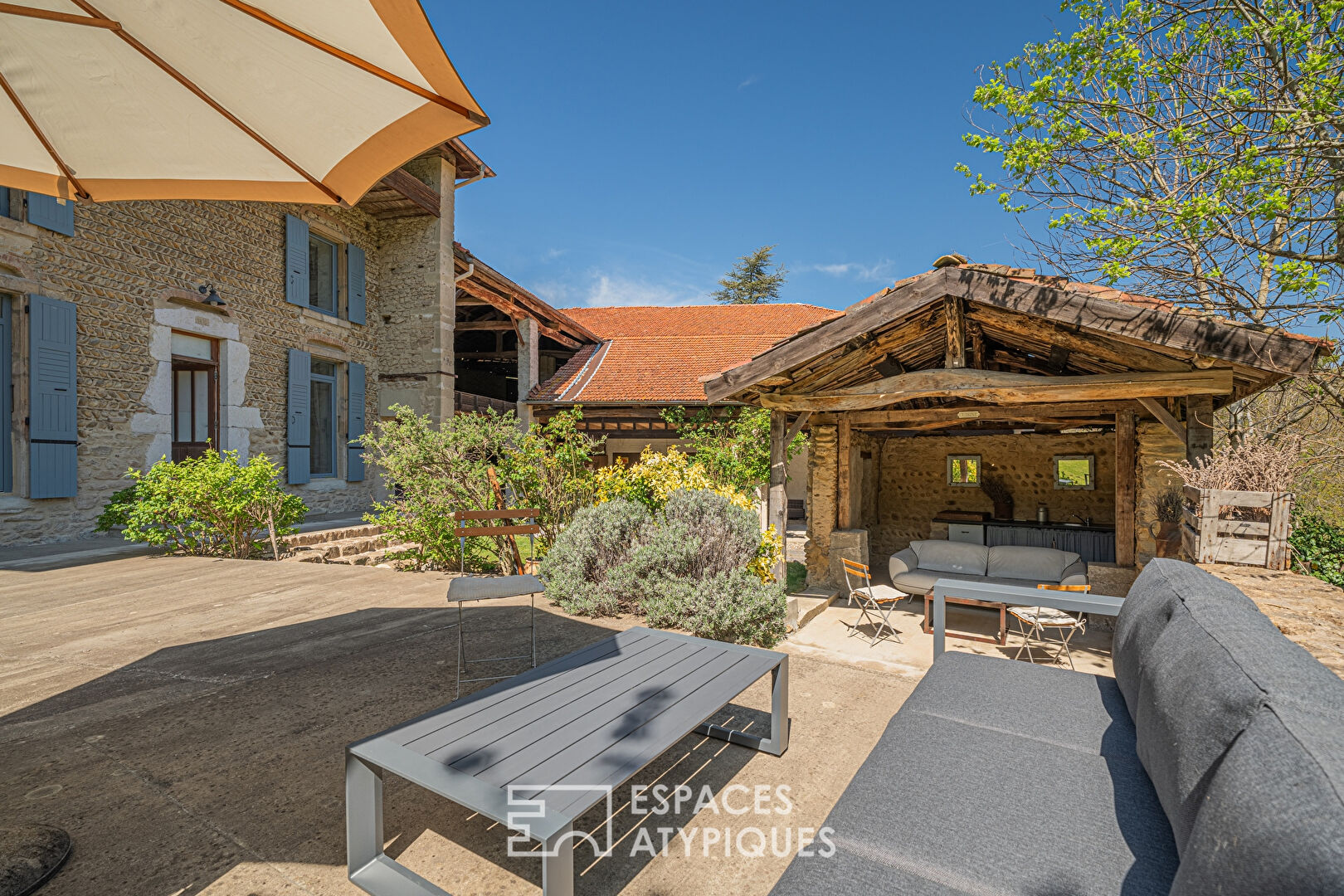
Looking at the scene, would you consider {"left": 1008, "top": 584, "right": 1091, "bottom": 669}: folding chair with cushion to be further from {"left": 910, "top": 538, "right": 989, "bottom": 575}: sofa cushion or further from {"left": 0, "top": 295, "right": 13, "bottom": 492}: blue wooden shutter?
{"left": 0, "top": 295, "right": 13, "bottom": 492}: blue wooden shutter

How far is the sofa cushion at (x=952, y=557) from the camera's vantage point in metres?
7.54

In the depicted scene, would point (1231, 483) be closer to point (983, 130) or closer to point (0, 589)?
point (983, 130)

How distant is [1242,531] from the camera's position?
Answer: 380cm

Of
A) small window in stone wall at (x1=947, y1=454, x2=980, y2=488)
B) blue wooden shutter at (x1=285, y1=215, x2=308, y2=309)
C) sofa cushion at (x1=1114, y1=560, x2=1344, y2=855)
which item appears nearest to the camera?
sofa cushion at (x1=1114, y1=560, x2=1344, y2=855)

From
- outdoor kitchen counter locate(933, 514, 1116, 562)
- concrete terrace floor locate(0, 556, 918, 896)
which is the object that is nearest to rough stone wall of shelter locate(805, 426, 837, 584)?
outdoor kitchen counter locate(933, 514, 1116, 562)

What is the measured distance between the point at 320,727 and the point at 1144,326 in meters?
5.34

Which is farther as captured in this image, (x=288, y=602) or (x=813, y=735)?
(x=288, y=602)

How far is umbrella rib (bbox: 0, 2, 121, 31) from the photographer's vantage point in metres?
1.81

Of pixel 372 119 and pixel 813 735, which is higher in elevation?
pixel 372 119

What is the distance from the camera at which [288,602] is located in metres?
4.78

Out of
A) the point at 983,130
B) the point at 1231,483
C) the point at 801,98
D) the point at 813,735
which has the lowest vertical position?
the point at 813,735

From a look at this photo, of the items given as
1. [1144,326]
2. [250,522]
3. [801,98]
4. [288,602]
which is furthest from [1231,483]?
[801,98]

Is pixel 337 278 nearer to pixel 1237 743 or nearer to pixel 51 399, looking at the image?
pixel 51 399

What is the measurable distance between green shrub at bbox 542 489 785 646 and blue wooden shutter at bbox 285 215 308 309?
300 inches
